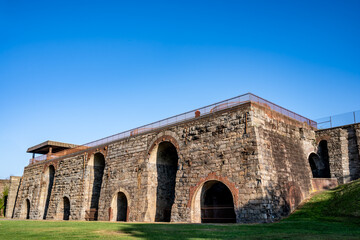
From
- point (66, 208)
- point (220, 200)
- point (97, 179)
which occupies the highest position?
point (97, 179)

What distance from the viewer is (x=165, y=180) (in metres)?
19.8

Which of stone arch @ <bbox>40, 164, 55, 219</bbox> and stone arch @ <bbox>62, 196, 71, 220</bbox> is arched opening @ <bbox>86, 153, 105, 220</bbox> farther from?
stone arch @ <bbox>40, 164, 55, 219</bbox>

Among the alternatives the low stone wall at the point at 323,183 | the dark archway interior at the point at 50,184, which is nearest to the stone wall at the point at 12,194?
the dark archway interior at the point at 50,184

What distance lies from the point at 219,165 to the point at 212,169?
448 mm

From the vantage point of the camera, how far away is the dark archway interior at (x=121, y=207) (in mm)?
20986

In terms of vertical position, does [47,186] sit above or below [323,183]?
below

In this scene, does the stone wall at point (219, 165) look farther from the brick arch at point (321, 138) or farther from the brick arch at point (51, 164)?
the brick arch at point (51, 164)

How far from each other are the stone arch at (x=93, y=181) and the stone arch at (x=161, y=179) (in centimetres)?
668

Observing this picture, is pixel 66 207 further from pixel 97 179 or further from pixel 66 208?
pixel 97 179

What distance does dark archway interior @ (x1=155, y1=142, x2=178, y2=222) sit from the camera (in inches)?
750

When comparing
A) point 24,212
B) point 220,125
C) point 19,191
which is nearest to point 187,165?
point 220,125

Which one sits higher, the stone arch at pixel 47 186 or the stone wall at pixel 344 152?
the stone wall at pixel 344 152

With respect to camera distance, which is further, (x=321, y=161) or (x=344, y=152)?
(x=321, y=161)

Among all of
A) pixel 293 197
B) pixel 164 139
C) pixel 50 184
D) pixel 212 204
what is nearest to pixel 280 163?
pixel 293 197
